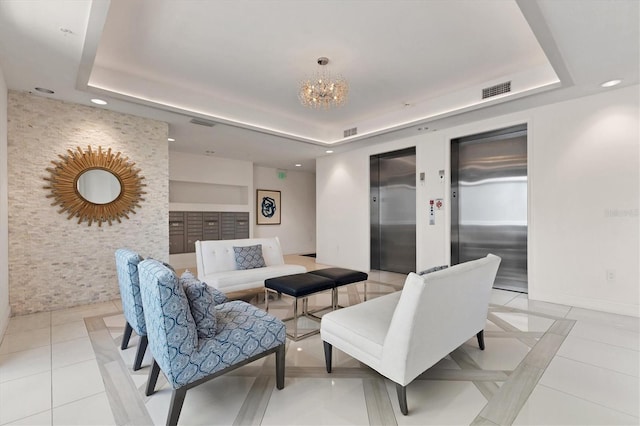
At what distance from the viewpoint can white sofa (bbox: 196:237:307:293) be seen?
3736 millimetres

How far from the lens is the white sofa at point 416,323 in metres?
1.77

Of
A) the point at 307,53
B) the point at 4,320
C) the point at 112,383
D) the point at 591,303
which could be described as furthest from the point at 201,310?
the point at 591,303

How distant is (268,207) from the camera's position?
347 inches

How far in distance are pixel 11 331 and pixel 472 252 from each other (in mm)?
6225

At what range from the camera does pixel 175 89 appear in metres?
4.11

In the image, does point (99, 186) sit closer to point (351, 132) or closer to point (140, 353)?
point (140, 353)

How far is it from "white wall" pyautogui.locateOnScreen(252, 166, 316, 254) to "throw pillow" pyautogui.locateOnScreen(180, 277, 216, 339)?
6671 millimetres

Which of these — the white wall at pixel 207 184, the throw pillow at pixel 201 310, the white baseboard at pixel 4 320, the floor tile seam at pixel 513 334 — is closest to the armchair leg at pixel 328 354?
the throw pillow at pixel 201 310

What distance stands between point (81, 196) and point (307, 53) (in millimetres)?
3542

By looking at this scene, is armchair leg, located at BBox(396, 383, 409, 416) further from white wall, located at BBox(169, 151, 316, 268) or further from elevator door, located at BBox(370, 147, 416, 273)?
white wall, located at BBox(169, 151, 316, 268)

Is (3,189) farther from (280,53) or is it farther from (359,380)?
(359,380)

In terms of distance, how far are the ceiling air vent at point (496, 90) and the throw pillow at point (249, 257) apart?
12.5ft

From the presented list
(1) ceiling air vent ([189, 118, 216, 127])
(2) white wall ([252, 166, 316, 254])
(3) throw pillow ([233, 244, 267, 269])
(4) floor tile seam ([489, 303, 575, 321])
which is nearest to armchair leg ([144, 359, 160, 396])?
(3) throw pillow ([233, 244, 267, 269])

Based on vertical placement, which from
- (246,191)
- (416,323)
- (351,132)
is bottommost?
(416,323)
